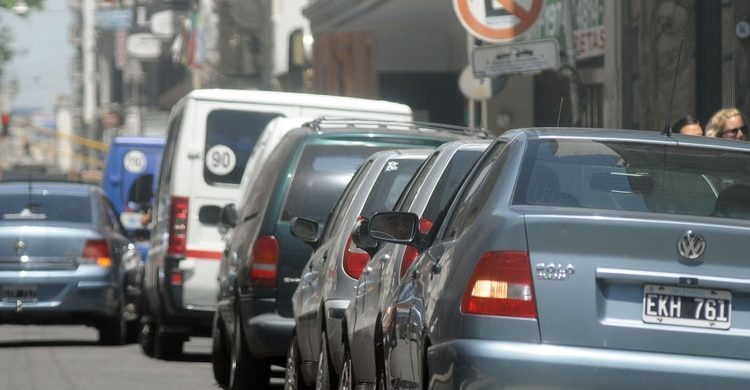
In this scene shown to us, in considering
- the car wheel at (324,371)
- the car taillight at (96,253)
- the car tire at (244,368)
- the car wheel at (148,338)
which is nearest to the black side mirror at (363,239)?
the car wheel at (324,371)

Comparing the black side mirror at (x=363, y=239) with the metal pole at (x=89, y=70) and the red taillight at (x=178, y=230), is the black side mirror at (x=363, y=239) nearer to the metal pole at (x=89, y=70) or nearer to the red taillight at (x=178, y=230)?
the red taillight at (x=178, y=230)

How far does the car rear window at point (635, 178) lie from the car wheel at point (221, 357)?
24.2 ft

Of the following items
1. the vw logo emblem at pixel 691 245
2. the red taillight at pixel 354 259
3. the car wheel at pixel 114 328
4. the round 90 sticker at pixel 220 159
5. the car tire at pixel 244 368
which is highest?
the vw logo emblem at pixel 691 245

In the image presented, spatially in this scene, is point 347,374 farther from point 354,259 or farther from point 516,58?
point 516,58

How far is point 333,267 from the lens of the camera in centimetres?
977

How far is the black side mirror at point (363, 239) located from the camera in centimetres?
839

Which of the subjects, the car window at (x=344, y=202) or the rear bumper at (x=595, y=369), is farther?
the car window at (x=344, y=202)

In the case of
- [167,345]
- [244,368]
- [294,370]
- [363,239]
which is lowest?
[167,345]

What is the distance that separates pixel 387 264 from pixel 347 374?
0.78 m

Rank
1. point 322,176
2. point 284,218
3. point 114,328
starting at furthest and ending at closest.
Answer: point 114,328, point 322,176, point 284,218

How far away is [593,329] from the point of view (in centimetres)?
574

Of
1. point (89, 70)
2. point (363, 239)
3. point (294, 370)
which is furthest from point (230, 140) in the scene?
point (89, 70)

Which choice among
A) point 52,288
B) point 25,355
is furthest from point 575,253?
point 52,288

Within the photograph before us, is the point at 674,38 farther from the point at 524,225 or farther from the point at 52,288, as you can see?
the point at 524,225
